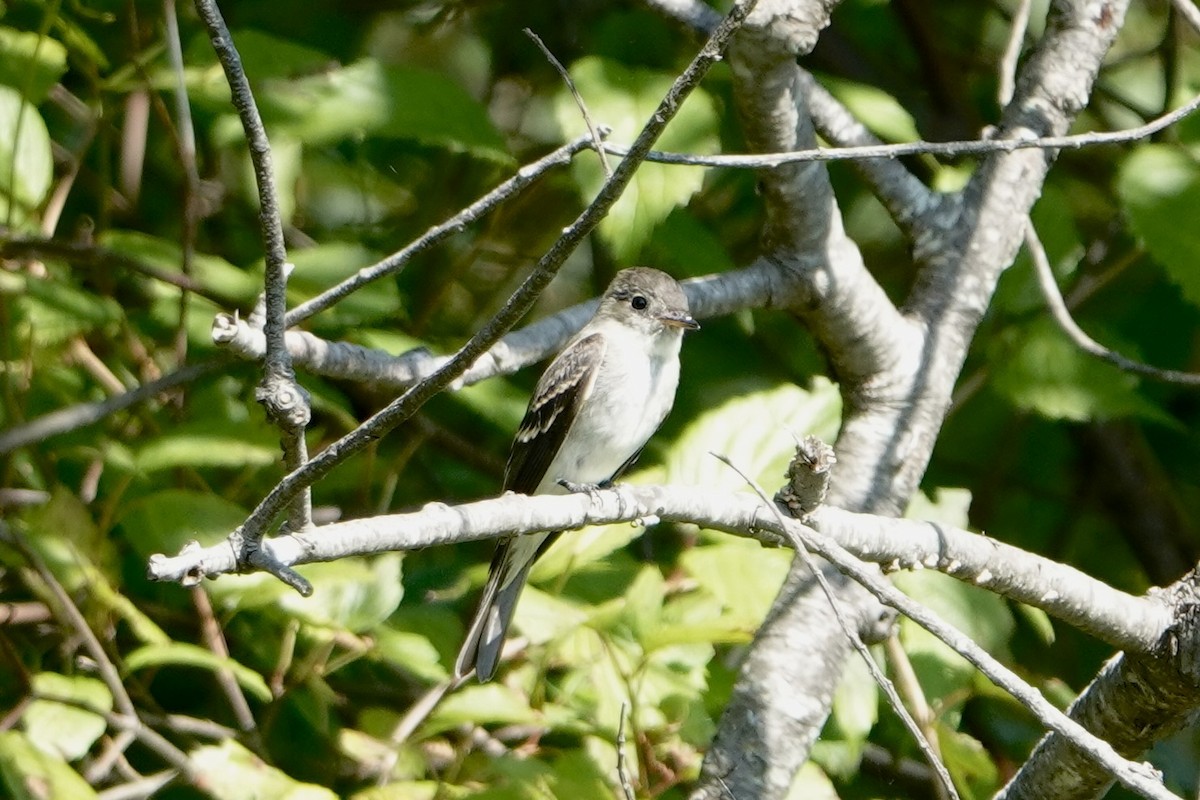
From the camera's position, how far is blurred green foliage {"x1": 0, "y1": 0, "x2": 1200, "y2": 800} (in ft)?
11.4

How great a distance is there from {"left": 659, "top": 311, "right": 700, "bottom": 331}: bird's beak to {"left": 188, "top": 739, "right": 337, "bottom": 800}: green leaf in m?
1.55

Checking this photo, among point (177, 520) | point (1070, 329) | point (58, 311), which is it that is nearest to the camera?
point (177, 520)

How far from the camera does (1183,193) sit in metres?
3.69

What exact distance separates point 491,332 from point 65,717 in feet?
6.49

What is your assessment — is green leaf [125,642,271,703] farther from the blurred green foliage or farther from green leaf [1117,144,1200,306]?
green leaf [1117,144,1200,306]

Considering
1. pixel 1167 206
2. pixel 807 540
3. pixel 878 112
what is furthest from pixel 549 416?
pixel 807 540

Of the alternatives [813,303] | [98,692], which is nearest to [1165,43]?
[813,303]

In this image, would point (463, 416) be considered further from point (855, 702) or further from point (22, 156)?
point (855, 702)

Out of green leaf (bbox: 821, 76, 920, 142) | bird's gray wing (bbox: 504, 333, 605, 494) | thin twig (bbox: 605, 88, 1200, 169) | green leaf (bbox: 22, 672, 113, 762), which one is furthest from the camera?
bird's gray wing (bbox: 504, 333, 605, 494)

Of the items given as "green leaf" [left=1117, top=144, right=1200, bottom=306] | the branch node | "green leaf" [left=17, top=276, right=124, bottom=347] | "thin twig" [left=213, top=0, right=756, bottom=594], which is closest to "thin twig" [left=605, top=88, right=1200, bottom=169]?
"thin twig" [left=213, top=0, right=756, bottom=594]

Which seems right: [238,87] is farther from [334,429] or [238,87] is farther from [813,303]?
[334,429]

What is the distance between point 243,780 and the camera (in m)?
3.21

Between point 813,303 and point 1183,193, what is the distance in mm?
1010

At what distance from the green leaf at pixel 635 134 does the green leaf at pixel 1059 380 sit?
107 cm
